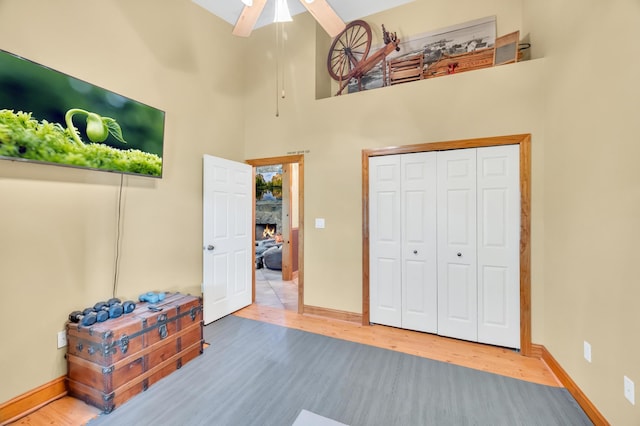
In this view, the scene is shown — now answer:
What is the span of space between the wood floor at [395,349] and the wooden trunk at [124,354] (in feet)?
0.42

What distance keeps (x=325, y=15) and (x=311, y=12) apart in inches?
4.5

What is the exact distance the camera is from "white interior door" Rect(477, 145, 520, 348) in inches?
105

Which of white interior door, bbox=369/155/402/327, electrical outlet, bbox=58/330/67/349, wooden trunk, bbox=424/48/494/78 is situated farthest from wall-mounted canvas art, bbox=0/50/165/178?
wooden trunk, bbox=424/48/494/78

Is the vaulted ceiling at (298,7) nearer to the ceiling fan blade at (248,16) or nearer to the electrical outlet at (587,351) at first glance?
the ceiling fan blade at (248,16)

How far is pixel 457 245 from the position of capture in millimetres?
2875

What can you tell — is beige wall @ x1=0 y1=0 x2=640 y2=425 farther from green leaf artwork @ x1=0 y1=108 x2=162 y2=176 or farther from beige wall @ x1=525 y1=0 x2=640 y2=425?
green leaf artwork @ x1=0 y1=108 x2=162 y2=176

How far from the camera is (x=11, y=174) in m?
1.83

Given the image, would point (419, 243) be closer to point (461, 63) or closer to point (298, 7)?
point (461, 63)

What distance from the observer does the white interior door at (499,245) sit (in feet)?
8.74

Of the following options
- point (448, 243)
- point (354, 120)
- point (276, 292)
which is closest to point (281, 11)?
point (354, 120)

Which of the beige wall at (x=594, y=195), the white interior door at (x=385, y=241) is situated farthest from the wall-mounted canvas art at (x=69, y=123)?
the beige wall at (x=594, y=195)

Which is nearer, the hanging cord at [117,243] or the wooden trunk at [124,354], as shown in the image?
the wooden trunk at [124,354]

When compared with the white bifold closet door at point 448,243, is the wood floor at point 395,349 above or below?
below

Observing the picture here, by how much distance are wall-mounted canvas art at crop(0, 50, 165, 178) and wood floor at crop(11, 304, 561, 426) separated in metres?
1.79
